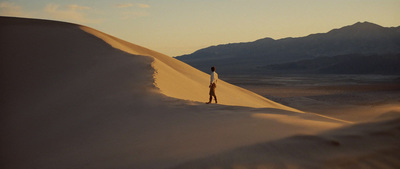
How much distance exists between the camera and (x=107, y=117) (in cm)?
701

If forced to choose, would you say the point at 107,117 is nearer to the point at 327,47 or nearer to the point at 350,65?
the point at 350,65

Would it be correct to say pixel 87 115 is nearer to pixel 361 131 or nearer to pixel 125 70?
pixel 125 70

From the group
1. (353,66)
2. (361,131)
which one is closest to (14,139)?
(361,131)

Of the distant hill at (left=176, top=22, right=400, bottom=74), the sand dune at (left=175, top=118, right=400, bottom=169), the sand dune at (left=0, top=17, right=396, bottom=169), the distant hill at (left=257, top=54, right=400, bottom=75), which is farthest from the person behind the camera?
the distant hill at (left=176, top=22, right=400, bottom=74)

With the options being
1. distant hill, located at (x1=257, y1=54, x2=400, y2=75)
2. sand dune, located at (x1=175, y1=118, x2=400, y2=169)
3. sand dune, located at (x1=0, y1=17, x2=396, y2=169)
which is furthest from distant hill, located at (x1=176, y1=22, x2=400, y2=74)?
sand dune, located at (x1=175, y1=118, x2=400, y2=169)

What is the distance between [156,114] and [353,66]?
7344 centimetres

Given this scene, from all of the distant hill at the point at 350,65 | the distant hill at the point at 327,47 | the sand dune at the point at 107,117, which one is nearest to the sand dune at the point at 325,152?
the sand dune at the point at 107,117

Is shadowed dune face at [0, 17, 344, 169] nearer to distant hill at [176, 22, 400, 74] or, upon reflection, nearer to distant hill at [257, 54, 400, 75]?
distant hill at [257, 54, 400, 75]

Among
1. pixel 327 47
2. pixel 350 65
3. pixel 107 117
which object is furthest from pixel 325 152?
pixel 327 47

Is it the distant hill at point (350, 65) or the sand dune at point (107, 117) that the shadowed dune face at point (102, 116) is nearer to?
the sand dune at point (107, 117)

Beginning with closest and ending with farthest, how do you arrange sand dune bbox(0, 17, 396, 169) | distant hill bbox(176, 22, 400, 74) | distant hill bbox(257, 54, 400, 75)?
1. sand dune bbox(0, 17, 396, 169)
2. distant hill bbox(257, 54, 400, 75)
3. distant hill bbox(176, 22, 400, 74)

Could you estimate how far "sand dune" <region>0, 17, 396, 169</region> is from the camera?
4.60 meters

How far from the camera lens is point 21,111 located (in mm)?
8977

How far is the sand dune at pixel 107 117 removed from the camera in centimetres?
460
